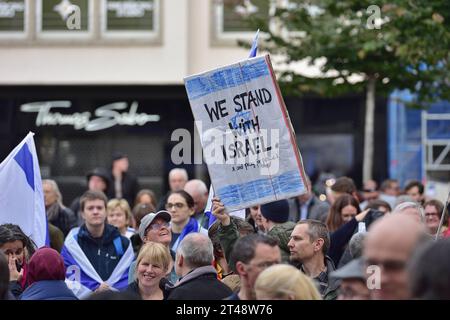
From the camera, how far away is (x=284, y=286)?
18.0 ft

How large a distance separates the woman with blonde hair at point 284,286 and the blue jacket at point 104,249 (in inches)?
177

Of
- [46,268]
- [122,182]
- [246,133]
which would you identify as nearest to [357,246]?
[246,133]

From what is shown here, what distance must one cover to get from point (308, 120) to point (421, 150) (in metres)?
2.61

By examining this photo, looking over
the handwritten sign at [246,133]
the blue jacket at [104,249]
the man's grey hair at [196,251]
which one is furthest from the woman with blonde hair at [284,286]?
the blue jacket at [104,249]

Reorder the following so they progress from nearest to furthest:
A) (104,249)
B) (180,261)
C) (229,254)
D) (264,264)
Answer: (264,264), (180,261), (229,254), (104,249)

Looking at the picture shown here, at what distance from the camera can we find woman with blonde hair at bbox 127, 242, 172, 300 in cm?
804

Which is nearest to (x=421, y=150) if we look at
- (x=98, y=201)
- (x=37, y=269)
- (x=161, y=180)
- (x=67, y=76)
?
(x=161, y=180)

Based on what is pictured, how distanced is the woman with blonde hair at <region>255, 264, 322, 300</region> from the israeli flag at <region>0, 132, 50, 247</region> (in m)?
4.39

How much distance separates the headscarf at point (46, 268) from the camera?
690 centimetres

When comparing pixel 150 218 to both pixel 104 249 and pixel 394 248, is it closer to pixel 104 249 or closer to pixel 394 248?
pixel 104 249

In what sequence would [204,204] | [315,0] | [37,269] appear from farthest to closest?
[315,0] → [204,204] → [37,269]

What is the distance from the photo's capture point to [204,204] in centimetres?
1177

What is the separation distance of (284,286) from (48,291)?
75.2 inches
